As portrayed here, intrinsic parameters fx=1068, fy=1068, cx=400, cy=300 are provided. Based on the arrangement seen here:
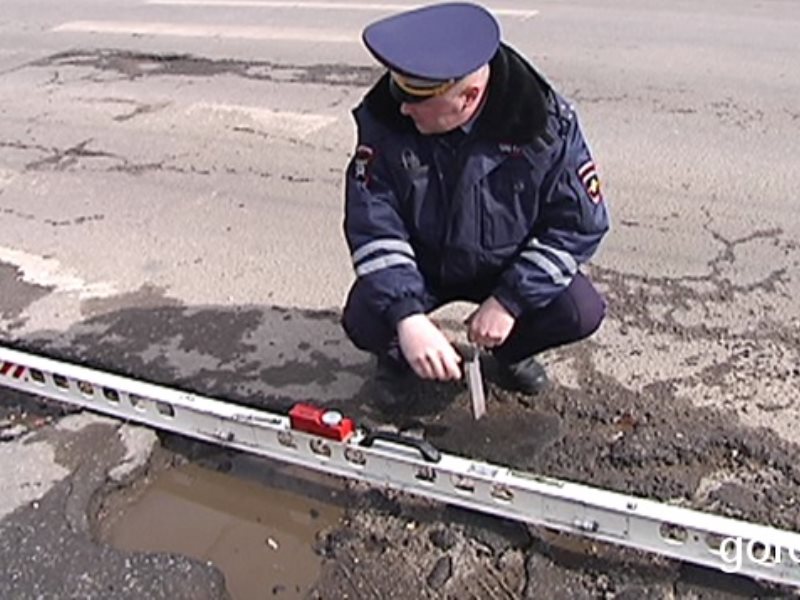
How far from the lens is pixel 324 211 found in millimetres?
4754

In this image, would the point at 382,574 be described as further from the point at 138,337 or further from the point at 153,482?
the point at 138,337

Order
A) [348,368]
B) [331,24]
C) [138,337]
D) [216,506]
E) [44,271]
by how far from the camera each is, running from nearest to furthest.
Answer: [216,506] → [348,368] → [138,337] → [44,271] → [331,24]

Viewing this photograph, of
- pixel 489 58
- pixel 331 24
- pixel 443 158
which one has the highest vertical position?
pixel 489 58

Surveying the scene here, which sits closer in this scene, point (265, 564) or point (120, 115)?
point (265, 564)

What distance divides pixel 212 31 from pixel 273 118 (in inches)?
99.6

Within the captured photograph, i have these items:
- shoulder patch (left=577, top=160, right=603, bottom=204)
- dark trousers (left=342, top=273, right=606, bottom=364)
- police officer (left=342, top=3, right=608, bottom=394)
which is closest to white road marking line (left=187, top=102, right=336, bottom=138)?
dark trousers (left=342, top=273, right=606, bottom=364)

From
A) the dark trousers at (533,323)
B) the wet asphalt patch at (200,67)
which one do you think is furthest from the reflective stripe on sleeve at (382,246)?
the wet asphalt patch at (200,67)

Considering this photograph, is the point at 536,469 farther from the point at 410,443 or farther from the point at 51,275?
the point at 51,275

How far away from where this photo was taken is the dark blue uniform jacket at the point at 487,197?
2.72m

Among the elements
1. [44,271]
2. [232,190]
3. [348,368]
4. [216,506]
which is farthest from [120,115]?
[216,506]

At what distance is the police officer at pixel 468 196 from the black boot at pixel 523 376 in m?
0.25

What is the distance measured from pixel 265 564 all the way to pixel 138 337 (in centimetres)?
132

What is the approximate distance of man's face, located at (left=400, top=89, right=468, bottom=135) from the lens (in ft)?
8.48

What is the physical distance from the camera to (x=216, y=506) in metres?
2.98
